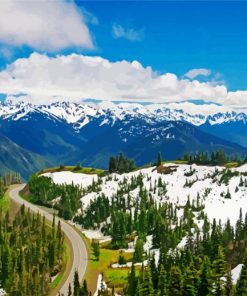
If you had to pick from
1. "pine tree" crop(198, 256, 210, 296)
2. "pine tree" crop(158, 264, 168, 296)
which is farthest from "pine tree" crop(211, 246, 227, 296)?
"pine tree" crop(158, 264, 168, 296)

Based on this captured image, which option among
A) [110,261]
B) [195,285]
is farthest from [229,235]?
[195,285]

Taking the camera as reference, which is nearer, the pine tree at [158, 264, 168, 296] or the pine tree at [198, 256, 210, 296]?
the pine tree at [198, 256, 210, 296]

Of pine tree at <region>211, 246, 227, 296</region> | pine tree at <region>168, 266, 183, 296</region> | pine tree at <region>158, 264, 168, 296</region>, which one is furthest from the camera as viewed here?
pine tree at <region>158, 264, 168, 296</region>

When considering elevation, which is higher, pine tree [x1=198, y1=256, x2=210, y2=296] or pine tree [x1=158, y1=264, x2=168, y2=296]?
pine tree [x1=198, y1=256, x2=210, y2=296]

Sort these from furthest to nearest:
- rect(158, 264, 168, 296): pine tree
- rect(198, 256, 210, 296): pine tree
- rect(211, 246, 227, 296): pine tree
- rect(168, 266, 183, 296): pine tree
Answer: rect(158, 264, 168, 296): pine tree < rect(168, 266, 183, 296): pine tree < rect(198, 256, 210, 296): pine tree < rect(211, 246, 227, 296): pine tree

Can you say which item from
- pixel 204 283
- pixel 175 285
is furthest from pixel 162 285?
pixel 204 283

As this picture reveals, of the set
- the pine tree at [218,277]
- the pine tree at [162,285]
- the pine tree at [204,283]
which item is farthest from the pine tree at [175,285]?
the pine tree at [204,283]

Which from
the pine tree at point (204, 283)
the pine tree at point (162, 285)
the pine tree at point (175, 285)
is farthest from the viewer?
the pine tree at point (162, 285)

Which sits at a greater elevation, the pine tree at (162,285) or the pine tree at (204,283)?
the pine tree at (204,283)

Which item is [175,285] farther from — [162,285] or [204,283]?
[204,283]

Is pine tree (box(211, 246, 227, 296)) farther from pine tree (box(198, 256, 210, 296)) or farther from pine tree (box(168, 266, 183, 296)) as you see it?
pine tree (box(168, 266, 183, 296))

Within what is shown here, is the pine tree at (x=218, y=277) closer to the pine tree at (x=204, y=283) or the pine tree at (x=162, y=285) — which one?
the pine tree at (x=204, y=283)
